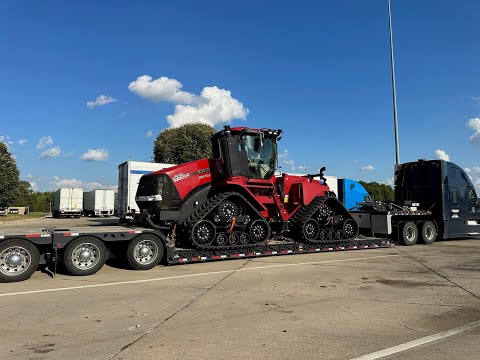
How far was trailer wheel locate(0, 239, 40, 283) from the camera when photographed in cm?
869

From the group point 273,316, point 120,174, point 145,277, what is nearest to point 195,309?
point 273,316

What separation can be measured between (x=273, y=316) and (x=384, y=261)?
702 cm

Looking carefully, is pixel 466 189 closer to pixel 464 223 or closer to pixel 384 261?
pixel 464 223

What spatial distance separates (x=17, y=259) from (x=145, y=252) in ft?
9.31

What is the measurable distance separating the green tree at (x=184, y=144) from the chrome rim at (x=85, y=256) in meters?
35.4

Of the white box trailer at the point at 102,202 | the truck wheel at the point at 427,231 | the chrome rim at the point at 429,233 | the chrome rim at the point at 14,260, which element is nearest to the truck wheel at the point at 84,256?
the chrome rim at the point at 14,260

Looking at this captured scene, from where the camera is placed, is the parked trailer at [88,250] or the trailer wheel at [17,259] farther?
the parked trailer at [88,250]

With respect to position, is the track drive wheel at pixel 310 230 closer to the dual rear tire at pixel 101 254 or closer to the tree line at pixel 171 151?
the dual rear tire at pixel 101 254

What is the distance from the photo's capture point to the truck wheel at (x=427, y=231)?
57.1 ft

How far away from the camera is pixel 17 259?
8.83 metres

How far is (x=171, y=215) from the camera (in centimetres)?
1157

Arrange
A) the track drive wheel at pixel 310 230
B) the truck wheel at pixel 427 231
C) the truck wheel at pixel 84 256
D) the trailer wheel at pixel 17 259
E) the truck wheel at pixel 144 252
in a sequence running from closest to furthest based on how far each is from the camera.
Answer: the trailer wheel at pixel 17 259 → the truck wheel at pixel 84 256 → the truck wheel at pixel 144 252 → the track drive wheel at pixel 310 230 → the truck wheel at pixel 427 231

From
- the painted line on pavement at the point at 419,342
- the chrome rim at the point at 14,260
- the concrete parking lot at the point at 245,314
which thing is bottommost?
the painted line on pavement at the point at 419,342

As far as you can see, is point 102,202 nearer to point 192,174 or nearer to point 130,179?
point 130,179
